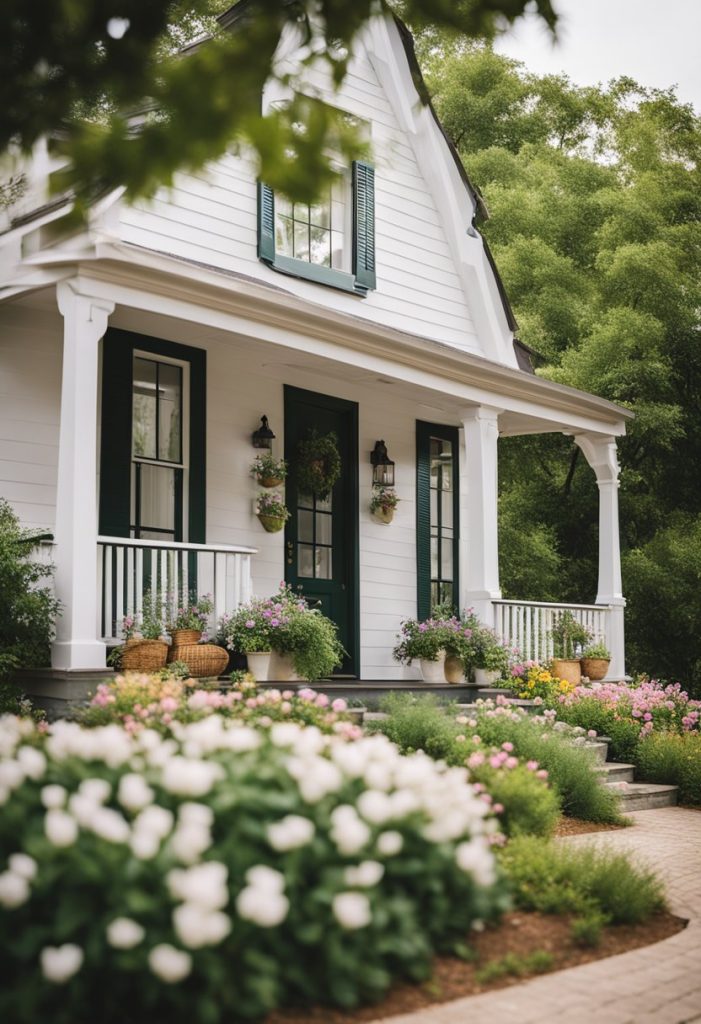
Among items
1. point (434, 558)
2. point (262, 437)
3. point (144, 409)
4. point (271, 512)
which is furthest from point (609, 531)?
point (144, 409)

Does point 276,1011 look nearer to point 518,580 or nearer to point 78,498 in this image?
point 78,498

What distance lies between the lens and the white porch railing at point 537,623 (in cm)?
1134

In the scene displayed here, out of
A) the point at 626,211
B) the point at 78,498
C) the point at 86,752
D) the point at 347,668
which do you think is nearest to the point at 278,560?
the point at 347,668

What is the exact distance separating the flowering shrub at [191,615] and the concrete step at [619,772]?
344 centimetres

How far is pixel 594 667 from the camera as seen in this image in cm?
1200

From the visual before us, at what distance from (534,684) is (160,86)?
7.76 m

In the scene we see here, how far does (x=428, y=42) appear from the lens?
2384 cm

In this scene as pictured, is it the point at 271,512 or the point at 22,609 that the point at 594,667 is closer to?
the point at 271,512

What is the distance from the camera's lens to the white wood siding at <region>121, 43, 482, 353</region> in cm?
994

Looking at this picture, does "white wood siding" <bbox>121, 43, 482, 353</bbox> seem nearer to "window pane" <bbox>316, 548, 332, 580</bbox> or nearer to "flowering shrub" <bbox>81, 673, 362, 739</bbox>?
"window pane" <bbox>316, 548, 332, 580</bbox>

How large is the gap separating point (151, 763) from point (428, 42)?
2263cm

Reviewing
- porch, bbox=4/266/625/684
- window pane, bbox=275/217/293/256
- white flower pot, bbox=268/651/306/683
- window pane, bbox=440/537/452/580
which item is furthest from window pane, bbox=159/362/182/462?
window pane, bbox=440/537/452/580

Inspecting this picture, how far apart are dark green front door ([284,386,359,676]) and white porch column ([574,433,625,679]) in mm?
3060

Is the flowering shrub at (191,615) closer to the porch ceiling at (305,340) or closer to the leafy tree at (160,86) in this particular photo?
the porch ceiling at (305,340)
